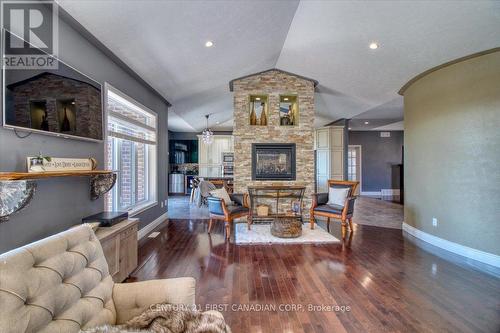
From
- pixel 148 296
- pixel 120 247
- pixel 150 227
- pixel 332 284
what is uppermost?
pixel 148 296

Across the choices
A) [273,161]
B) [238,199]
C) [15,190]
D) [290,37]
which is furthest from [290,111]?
[15,190]

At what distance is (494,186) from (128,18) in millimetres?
4835

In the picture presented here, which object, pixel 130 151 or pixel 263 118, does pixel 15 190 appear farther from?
pixel 263 118

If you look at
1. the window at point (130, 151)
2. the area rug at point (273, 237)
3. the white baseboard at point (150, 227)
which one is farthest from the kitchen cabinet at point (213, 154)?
the area rug at point (273, 237)

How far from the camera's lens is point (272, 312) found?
6.94ft

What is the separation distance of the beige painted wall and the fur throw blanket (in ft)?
12.6

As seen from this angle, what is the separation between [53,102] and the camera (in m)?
2.11

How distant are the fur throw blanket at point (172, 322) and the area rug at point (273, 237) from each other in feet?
9.27

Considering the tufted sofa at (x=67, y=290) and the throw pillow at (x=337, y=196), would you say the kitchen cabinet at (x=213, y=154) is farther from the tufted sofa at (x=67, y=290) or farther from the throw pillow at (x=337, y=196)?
the tufted sofa at (x=67, y=290)

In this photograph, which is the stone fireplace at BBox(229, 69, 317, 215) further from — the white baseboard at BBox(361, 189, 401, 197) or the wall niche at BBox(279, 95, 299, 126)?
the white baseboard at BBox(361, 189, 401, 197)

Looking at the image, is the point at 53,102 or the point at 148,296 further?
the point at 53,102

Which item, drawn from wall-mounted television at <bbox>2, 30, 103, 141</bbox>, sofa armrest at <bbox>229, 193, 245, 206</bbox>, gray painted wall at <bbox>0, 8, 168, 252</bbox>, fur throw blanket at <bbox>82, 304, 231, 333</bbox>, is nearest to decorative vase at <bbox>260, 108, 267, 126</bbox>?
sofa armrest at <bbox>229, 193, 245, 206</bbox>

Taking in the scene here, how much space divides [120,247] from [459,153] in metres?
4.64

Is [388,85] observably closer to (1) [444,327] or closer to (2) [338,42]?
(2) [338,42]
